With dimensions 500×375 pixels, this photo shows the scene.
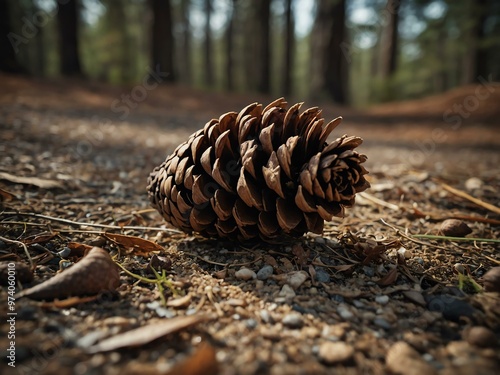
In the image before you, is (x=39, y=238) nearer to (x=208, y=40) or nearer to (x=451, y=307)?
(x=451, y=307)

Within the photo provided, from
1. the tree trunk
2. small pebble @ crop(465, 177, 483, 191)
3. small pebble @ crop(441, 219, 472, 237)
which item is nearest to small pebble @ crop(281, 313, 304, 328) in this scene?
small pebble @ crop(441, 219, 472, 237)

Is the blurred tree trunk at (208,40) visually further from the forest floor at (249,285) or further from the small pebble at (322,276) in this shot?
the small pebble at (322,276)

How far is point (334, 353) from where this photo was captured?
831mm

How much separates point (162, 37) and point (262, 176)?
887cm

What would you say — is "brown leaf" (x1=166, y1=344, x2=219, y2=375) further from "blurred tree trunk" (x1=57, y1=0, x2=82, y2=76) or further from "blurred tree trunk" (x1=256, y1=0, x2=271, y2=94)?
"blurred tree trunk" (x1=256, y1=0, x2=271, y2=94)

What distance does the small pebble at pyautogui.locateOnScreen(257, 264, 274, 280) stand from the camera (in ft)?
4.02

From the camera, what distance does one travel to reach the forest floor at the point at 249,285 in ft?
2.67

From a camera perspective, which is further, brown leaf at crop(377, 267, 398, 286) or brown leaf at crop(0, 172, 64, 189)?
brown leaf at crop(0, 172, 64, 189)

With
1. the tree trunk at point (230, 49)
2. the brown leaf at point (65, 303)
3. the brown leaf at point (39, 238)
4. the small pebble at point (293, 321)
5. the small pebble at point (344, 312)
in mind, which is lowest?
the small pebble at point (344, 312)

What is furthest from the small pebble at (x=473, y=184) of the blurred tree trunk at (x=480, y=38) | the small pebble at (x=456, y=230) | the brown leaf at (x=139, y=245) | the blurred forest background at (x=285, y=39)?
the blurred tree trunk at (x=480, y=38)

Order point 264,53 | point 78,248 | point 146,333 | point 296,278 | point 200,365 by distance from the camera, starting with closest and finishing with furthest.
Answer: point 200,365 < point 146,333 < point 296,278 < point 78,248 < point 264,53

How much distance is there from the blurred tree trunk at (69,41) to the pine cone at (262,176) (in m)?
8.26

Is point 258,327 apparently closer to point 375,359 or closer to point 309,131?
point 375,359

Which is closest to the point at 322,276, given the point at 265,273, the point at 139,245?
the point at 265,273
